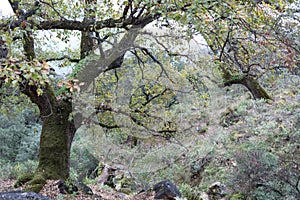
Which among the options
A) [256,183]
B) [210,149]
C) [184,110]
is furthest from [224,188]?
[184,110]

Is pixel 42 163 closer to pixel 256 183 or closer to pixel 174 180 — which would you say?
pixel 256 183

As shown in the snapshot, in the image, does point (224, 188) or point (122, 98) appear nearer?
point (224, 188)

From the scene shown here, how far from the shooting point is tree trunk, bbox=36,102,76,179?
192 inches

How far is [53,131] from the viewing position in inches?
200

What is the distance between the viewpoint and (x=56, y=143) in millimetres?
4996

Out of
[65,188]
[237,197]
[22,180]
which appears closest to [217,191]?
[237,197]

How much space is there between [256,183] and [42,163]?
12.0 ft

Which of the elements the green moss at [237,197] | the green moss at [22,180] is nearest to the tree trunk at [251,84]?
the green moss at [237,197]

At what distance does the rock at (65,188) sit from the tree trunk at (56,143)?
26 cm

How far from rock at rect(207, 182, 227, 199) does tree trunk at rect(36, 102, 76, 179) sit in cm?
301

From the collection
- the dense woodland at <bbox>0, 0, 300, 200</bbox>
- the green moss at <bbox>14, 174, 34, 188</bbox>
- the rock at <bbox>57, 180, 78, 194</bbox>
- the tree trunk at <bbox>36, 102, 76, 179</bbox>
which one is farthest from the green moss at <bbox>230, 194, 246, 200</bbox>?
the green moss at <bbox>14, 174, 34, 188</bbox>

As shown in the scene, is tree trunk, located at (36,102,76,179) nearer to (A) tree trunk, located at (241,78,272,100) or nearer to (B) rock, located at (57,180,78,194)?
(B) rock, located at (57,180,78,194)

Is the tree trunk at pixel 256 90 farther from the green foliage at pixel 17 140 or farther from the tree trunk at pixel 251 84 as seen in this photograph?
the green foliage at pixel 17 140

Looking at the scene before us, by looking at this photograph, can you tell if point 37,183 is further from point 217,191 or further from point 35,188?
point 217,191
